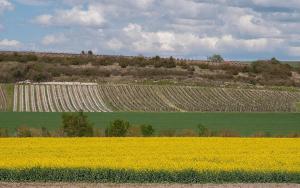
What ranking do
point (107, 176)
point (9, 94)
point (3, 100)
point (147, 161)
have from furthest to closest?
point (9, 94), point (3, 100), point (147, 161), point (107, 176)

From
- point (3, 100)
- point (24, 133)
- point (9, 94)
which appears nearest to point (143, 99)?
point (9, 94)

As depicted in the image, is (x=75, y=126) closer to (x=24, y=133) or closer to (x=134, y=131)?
(x=24, y=133)

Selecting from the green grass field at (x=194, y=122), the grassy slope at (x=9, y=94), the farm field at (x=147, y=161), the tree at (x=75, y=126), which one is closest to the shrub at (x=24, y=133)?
the tree at (x=75, y=126)

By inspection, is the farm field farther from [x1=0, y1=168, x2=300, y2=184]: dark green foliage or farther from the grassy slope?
the grassy slope

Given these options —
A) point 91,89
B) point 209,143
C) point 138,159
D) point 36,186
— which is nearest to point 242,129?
point 209,143

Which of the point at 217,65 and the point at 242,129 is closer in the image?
the point at 242,129

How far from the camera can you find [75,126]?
41000 millimetres

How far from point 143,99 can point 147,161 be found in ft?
196

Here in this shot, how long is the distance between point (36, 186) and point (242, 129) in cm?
3214

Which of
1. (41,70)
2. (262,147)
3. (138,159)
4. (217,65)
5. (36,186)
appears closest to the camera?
(36,186)

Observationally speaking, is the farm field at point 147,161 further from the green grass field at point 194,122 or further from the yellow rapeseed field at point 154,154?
the green grass field at point 194,122

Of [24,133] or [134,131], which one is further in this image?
[134,131]

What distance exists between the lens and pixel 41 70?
332ft

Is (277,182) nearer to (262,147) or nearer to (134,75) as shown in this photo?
(262,147)
